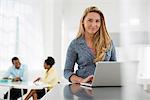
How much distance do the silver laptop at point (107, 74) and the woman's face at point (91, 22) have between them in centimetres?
42

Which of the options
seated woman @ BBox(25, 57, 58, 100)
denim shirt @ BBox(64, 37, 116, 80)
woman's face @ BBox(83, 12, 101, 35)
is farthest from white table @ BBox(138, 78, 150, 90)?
seated woman @ BBox(25, 57, 58, 100)

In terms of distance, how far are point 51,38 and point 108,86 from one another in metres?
3.75

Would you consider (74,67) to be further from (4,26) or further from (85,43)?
(4,26)

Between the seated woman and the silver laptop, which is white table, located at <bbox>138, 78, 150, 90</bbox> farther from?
the seated woman

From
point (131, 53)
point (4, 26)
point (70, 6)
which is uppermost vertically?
point (70, 6)

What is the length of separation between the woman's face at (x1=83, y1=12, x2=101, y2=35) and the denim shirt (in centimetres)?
7

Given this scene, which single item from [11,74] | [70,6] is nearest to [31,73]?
[11,74]

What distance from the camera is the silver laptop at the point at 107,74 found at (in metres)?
1.35

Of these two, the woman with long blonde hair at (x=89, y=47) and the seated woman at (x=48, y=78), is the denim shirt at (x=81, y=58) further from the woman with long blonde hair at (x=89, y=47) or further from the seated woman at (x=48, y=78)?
the seated woman at (x=48, y=78)

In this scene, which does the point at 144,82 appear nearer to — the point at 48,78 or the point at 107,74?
the point at 107,74

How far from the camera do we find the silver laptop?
135 cm

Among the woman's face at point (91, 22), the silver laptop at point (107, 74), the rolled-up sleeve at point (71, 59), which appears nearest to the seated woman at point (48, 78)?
the rolled-up sleeve at point (71, 59)

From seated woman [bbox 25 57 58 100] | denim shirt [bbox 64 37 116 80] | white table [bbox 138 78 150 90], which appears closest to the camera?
white table [bbox 138 78 150 90]

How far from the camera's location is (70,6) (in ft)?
17.0
